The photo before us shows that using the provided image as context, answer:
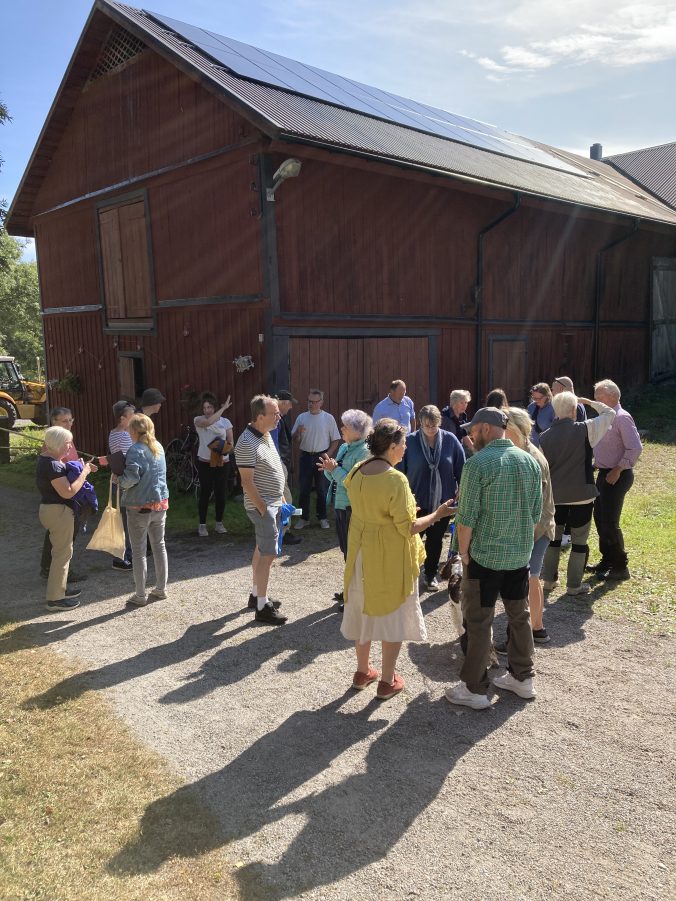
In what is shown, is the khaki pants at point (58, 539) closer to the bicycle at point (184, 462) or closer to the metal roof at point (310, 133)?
the bicycle at point (184, 462)

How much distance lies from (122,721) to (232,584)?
2713 mm

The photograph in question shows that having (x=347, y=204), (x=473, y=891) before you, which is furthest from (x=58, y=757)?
(x=347, y=204)

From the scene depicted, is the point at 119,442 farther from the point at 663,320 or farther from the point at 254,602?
the point at 663,320

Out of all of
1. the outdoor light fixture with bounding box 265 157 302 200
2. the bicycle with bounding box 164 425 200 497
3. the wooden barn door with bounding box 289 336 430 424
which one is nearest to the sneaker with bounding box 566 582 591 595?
the wooden barn door with bounding box 289 336 430 424

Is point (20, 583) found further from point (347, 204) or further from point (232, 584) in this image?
point (347, 204)

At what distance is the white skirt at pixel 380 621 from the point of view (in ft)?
14.6

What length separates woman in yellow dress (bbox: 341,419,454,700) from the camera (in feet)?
14.1

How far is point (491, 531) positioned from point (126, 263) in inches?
435

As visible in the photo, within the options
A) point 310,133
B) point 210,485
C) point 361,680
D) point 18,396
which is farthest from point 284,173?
point 18,396

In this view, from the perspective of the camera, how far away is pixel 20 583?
284 inches

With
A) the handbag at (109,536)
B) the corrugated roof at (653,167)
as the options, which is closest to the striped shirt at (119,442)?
the handbag at (109,536)

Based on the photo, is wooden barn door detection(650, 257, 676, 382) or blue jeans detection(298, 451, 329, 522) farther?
wooden barn door detection(650, 257, 676, 382)

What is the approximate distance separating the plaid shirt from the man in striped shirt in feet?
6.49

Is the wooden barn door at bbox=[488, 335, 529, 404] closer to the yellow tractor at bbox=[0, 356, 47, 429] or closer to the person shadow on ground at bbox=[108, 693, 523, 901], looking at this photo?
the person shadow on ground at bbox=[108, 693, 523, 901]
